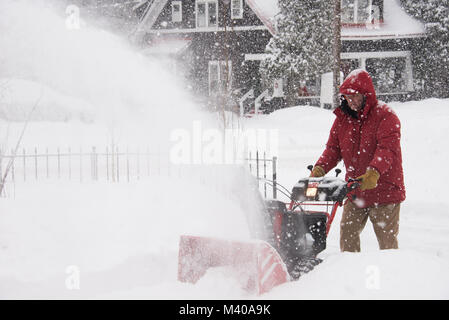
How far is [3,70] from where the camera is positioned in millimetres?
18375

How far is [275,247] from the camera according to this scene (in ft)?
10.9

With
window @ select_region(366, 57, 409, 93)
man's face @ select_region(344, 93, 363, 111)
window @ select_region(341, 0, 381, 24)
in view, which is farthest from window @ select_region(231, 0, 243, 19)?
man's face @ select_region(344, 93, 363, 111)

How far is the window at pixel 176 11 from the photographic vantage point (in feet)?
80.3

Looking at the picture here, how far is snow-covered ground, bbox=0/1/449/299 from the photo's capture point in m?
2.91

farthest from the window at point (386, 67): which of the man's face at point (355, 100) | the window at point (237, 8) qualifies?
the man's face at point (355, 100)

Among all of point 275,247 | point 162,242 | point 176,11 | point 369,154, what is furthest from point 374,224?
point 176,11

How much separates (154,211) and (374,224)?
3.70 metres

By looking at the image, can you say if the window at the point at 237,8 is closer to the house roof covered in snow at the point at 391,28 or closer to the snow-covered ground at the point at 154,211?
the house roof covered in snow at the point at 391,28

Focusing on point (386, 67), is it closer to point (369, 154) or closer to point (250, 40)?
point (250, 40)

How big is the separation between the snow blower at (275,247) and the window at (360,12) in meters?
23.1

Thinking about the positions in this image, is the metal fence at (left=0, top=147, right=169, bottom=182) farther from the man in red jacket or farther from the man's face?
the man's face

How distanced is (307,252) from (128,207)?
3833 millimetres
